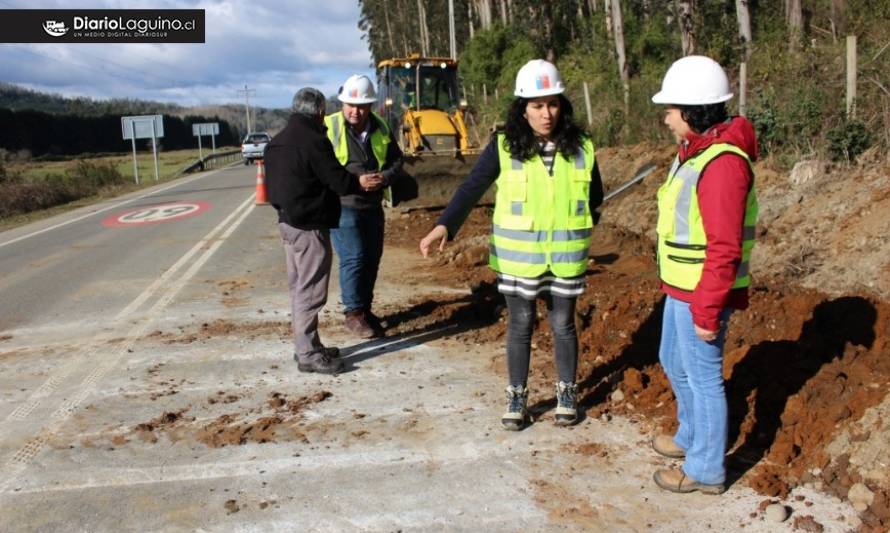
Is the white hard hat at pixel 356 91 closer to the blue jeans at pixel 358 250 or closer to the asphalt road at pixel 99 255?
the blue jeans at pixel 358 250

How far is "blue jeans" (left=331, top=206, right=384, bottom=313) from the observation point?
6035 millimetres

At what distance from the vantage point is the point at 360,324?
246 inches

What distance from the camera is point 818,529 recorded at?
Answer: 124 inches

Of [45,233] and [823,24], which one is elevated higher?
[823,24]

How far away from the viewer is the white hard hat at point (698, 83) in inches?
122

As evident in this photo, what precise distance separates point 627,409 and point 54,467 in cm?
314

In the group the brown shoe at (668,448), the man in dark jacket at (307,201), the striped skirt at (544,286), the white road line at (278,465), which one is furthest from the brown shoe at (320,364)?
the brown shoe at (668,448)

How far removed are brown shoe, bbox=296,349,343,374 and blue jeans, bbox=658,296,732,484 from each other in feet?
8.43

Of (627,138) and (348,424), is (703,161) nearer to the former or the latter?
(348,424)

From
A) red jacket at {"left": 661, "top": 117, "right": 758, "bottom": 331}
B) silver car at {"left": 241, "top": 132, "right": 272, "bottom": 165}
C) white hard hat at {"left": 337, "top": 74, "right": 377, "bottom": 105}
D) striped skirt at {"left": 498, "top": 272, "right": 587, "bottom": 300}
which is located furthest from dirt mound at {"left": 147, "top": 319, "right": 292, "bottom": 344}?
silver car at {"left": 241, "top": 132, "right": 272, "bottom": 165}

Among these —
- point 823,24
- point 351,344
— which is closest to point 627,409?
point 351,344

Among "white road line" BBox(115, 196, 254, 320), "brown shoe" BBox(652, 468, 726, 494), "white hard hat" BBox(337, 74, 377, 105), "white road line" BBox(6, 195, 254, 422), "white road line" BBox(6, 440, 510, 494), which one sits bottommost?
"white road line" BBox(6, 440, 510, 494)

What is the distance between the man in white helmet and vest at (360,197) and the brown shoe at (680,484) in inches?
121

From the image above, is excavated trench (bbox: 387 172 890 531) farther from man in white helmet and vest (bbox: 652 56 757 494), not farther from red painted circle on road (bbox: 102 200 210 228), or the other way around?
red painted circle on road (bbox: 102 200 210 228)
